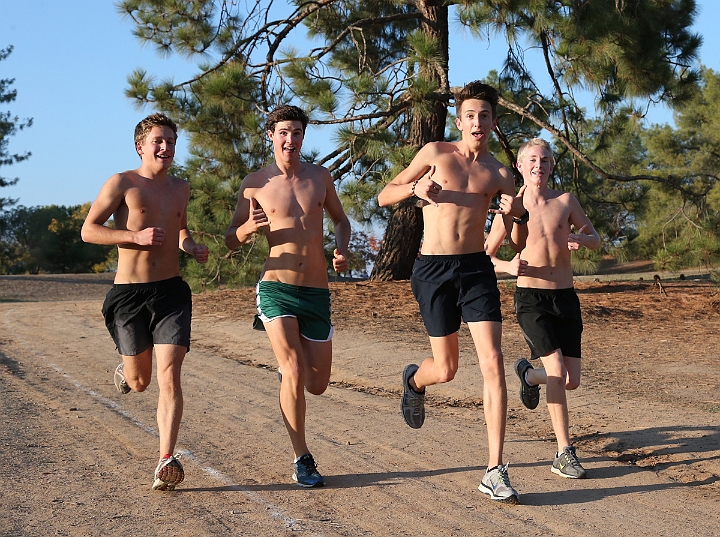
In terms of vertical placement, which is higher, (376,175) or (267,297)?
(376,175)

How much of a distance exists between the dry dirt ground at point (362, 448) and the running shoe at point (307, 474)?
78 millimetres

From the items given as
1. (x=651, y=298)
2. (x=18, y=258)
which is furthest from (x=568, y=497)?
(x=18, y=258)

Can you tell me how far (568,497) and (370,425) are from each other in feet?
8.50

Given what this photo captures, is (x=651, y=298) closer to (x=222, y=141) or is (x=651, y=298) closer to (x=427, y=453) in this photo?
(x=222, y=141)

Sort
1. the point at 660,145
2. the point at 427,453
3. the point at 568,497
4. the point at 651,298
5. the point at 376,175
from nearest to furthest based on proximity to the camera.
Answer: the point at 568,497 < the point at 427,453 < the point at 376,175 < the point at 651,298 < the point at 660,145

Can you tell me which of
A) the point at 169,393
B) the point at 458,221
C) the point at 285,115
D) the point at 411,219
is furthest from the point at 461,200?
the point at 411,219

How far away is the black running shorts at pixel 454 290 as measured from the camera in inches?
242

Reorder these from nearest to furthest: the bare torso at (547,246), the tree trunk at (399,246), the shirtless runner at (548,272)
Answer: the shirtless runner at (548,272)
the bare torso at (547,246)
the tree trunk at (399,246)

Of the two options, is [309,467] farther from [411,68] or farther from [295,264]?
[411,68]

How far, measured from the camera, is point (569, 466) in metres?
6.15

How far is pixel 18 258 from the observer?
53312mm

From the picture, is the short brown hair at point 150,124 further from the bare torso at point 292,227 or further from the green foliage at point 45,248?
the green foliage at point 45,248

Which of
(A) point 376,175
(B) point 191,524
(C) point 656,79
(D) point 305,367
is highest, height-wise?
(C) point 656,79

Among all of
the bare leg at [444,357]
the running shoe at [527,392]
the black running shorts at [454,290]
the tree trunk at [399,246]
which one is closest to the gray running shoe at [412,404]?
the bare leg at [444,357]
